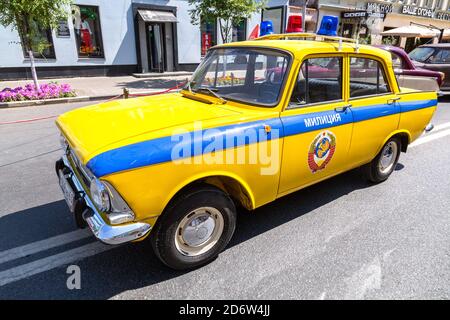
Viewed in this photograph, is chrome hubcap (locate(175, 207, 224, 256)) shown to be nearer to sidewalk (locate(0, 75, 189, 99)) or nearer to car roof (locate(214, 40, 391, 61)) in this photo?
car roof (locate(214, 40, 391, 61))

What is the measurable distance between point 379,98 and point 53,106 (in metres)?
9.20

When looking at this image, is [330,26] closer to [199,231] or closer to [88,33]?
[199,231]

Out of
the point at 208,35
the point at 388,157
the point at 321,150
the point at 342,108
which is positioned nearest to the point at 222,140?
the point at 321,150

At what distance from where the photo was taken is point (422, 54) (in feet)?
37.4

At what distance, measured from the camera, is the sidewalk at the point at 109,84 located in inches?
456

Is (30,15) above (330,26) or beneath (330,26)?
above

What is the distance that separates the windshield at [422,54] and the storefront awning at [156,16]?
10.6 m

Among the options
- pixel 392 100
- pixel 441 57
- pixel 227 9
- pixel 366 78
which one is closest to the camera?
pixel 366 78

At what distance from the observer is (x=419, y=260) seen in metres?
2.98

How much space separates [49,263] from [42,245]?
31 cm

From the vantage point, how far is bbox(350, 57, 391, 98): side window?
360cm

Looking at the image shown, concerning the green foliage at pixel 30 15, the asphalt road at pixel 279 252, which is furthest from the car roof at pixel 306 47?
the green foliage at pixel 30 15

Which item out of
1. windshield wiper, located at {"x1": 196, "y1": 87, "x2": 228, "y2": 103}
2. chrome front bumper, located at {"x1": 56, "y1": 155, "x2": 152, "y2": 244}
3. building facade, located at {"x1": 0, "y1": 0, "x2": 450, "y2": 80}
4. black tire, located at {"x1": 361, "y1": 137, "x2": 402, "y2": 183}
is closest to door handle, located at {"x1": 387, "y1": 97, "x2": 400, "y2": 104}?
black tire, located at {"x1": 361, "y1": 137, "x2": 402, "y2": 183}

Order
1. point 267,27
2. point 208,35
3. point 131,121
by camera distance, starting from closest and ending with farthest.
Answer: point 131,121 → point 267,27 → point 208,35
